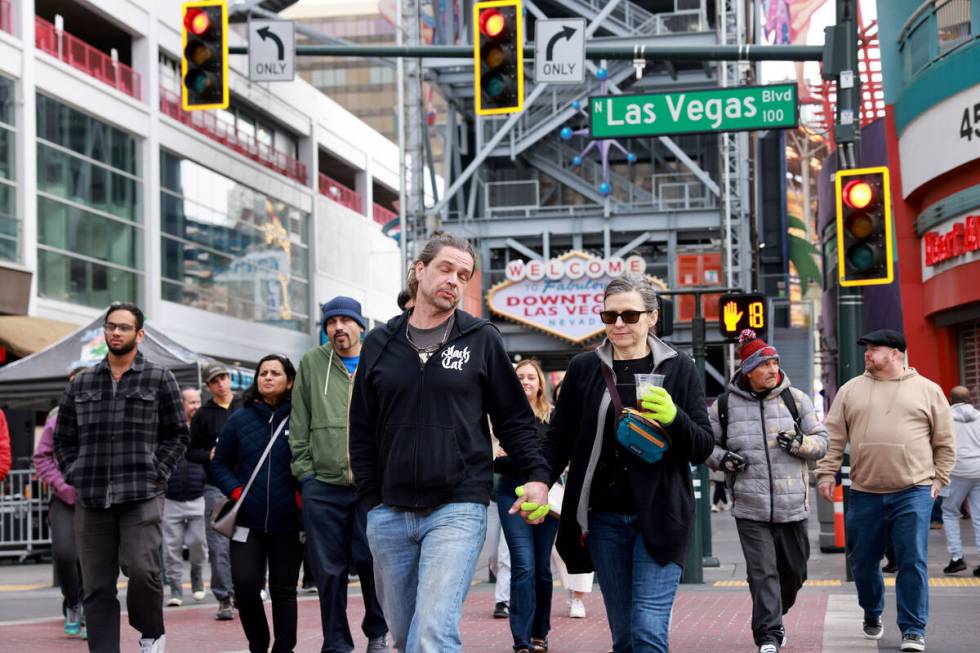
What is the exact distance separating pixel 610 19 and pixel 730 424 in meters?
37.6

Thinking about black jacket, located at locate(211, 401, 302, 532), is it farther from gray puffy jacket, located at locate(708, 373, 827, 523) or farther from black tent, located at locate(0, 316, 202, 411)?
black tent, located at locate(0, 316, 202, 411)

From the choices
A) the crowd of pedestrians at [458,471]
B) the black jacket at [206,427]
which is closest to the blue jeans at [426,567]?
the crowd of pedestrians at [458,471]

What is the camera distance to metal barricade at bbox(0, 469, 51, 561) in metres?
19.9

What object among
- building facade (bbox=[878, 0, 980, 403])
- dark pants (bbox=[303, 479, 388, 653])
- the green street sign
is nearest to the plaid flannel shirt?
dark pants (bbox=[303, 479, 388, 653])

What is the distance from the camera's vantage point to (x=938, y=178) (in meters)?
21.5

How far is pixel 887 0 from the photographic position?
959 inches

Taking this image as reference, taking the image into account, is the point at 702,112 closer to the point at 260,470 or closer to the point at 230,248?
the point at 260,470

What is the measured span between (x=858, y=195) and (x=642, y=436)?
21.7 ft

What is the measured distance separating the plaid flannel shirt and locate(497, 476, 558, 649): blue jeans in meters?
2.36

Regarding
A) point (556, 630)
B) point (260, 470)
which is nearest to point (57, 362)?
point (556, 630)

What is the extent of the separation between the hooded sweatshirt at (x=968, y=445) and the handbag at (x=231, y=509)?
8882mm

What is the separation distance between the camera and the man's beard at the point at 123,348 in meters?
7.84

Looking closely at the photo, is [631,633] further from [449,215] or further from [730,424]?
[449,215]

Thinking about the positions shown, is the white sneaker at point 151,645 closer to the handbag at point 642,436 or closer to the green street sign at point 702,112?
the handbag at point 642,436
